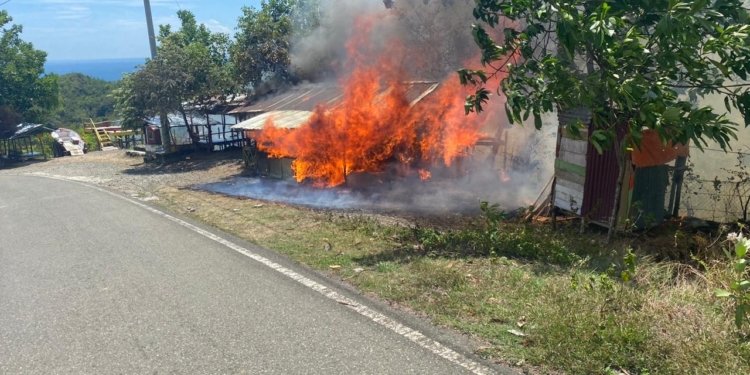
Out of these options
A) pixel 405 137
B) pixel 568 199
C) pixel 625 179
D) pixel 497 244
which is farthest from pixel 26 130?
pixel 625 179

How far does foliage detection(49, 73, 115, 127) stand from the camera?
65.7m

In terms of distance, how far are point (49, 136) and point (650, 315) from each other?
40038mm

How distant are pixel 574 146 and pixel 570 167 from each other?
353 millimetres

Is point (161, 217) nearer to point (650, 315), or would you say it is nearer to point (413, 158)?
point (413, 158)

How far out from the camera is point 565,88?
5539 mm

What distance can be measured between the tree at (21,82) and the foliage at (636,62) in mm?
32191

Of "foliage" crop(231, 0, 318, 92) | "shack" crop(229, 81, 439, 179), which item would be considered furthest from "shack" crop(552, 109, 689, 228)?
"foliage" crop(231, 0, 318, 92)

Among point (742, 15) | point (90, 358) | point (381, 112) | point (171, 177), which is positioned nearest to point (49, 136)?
point (171, 177)

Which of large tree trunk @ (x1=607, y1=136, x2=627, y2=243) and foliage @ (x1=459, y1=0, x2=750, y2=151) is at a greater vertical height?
foliage @ (x1=459, y1=0, x2=750, y2=151)

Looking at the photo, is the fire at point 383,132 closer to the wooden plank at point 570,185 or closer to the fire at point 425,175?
the fire at point 425,175

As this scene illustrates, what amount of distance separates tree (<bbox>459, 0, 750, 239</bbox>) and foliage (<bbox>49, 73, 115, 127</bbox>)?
66894mm

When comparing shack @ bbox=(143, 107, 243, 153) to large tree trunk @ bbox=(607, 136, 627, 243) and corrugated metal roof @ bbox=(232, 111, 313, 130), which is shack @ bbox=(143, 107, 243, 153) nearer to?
corrugated metal roof @ bbox=(232, 111, 313, 130)

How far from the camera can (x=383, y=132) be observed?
13.4 meters

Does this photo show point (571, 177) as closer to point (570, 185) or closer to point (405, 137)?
point (570, 185)
